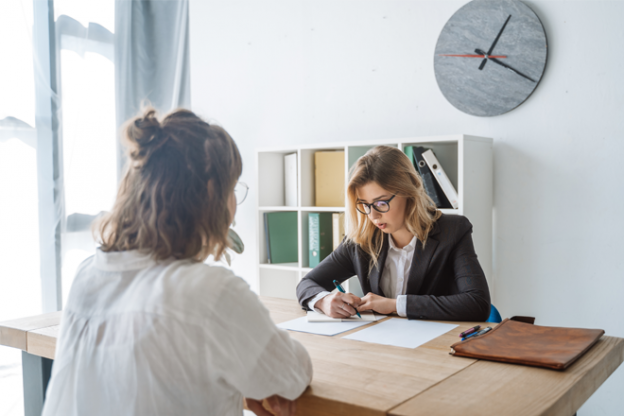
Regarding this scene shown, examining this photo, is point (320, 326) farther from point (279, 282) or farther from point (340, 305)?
point (279, 282)

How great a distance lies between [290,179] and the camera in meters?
3.09

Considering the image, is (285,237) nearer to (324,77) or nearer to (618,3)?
(324,77)

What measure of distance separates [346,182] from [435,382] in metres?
1.47

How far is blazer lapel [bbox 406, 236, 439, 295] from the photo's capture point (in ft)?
6.00

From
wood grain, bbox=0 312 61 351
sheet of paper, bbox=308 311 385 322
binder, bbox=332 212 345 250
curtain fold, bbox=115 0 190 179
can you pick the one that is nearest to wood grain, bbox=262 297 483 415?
sheet of paper, bbox=308 311 385 322

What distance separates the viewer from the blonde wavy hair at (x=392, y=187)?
188 centimetres

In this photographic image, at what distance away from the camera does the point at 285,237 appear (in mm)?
3127

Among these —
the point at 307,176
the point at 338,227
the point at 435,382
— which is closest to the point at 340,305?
the point at 435,382

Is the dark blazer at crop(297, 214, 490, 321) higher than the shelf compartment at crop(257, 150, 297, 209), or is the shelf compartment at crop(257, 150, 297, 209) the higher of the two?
the shelf compartment at crop(257, 150, 297, 209)

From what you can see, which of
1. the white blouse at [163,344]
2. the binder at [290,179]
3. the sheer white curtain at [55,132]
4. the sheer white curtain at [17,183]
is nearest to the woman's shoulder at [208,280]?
the white blouse at [163,344]

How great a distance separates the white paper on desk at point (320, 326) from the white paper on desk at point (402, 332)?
5 centimetres

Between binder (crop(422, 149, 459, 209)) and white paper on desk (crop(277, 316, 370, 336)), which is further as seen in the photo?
binder (crop(422, 149, 459, 209))

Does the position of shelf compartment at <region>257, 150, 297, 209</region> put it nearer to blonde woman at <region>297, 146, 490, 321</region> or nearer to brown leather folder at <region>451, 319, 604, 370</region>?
blonde woman at <region>297, 146, 490, 321</region>

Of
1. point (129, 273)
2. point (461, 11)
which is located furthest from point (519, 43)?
point (129, 273)
